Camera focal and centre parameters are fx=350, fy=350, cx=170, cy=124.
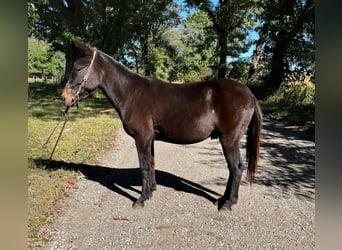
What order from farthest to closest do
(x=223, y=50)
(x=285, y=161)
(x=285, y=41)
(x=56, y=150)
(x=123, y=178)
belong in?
(x=223, y=50) → (x=285, y=41) → (x=285, y=161) → (x=56, y=150) → (x=123, y=178)

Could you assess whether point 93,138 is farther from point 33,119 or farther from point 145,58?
point 145,58

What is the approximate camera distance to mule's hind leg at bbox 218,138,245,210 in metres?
4.53

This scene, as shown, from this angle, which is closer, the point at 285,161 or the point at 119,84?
Answer: the point at 119,84

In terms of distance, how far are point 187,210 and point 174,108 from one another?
1354mm

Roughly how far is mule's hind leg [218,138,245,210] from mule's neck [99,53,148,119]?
4.48 ft

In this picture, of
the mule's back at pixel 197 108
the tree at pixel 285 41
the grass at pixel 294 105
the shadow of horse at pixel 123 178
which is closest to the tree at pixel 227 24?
the tree at pixel 285 41

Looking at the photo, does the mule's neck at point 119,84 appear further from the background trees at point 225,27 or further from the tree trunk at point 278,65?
the tree trunk at point 278,65

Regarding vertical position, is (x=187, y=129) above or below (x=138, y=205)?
above

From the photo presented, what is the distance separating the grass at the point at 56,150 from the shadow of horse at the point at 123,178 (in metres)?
0.22

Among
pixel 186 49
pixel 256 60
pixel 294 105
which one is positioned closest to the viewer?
pixel 294 105

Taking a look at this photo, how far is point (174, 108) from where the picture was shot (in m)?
4.65

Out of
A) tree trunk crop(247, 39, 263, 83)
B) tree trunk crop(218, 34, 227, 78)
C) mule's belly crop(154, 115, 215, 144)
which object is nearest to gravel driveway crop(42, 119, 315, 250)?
mule's belly crop(154, 115, 215, 144)

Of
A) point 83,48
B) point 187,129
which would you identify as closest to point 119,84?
point 83,48

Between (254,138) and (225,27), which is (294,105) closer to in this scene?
(254,138)
